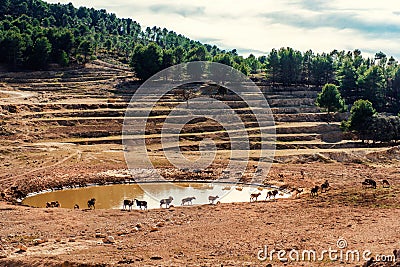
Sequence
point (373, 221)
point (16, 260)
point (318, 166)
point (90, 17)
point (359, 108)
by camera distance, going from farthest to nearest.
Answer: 1. point (90, 17)
2. point (359, 108)
3. point (318, 166)
4. point (373, 221)
5. point (16, 260)

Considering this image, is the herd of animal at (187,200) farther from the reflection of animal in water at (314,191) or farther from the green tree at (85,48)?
the green tree at (85,48)

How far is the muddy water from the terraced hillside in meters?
2.10

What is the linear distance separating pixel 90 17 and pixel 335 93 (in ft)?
456

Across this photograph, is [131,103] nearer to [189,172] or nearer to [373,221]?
[189,172]

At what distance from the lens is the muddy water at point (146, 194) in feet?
115

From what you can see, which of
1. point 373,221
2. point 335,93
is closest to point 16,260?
point 373,221

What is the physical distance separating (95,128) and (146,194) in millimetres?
26131

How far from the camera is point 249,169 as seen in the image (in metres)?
45.2

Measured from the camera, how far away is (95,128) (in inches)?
2419

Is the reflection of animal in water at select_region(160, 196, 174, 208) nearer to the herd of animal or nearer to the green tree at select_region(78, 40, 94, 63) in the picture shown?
the herd of animal

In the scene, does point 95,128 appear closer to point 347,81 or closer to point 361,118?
point 361,118

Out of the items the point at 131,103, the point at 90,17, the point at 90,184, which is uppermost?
the point at 90,17

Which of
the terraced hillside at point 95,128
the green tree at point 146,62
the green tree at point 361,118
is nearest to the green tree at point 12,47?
the terraced hillside at point 95,128

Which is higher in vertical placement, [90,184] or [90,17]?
[90,17]
